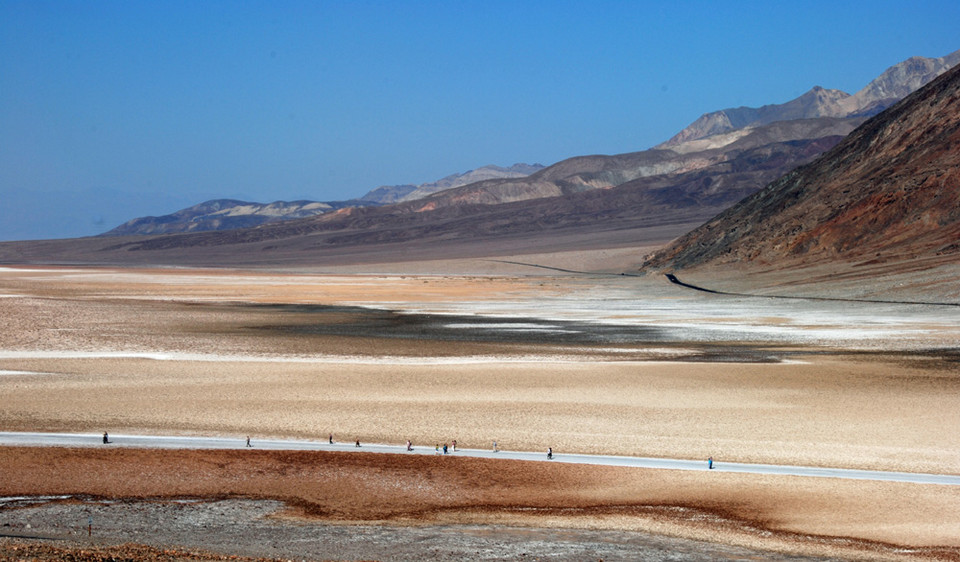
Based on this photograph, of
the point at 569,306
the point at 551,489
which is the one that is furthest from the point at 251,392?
the point at 569,306

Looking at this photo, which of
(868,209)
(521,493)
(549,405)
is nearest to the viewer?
(521,493)

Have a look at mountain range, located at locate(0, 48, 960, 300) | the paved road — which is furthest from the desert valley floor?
mountain range, located at locate(0, 48, 960, 300)

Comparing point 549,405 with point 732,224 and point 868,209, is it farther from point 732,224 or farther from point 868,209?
point 732,224

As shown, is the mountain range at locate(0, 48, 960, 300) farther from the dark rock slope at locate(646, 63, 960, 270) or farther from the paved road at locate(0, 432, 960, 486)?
the paved road at locate(0, 432, 960, 486)

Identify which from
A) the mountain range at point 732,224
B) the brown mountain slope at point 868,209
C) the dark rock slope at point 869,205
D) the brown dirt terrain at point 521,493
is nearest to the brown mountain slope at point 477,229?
the mountain range at point 732,224

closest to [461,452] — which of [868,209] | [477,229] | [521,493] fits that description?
[521,493]

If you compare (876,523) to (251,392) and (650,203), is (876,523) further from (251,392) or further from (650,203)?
(650,203)
